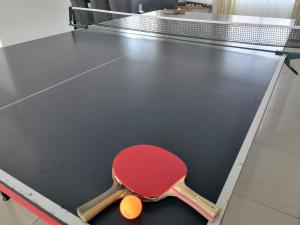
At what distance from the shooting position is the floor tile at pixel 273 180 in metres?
1.38

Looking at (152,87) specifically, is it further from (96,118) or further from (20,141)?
(20,141)

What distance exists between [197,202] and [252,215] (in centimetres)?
101

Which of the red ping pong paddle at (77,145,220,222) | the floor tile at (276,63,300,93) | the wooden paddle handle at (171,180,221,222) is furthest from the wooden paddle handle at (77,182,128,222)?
the floor tile at (276,63,300,93)

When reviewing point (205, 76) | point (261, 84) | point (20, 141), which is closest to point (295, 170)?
point (261, 84)

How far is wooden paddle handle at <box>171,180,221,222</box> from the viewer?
467 mm

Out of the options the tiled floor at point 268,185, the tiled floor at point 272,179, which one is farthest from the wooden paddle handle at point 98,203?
the tiled floor at point 272,179

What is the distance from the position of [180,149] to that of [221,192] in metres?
0.17

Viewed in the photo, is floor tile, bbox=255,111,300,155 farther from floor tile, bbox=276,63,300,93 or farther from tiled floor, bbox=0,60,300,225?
floor tile, bbox=276,63,300,93

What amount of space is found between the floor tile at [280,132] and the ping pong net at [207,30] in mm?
482

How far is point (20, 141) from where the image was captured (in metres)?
0.72

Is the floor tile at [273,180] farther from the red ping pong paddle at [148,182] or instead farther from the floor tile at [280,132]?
the red ping pong paddle at [148,182]

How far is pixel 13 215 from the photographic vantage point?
133 centimetres

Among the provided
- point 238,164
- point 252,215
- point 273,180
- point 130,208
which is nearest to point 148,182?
point 130,208

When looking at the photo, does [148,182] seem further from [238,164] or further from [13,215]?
[13,215]
